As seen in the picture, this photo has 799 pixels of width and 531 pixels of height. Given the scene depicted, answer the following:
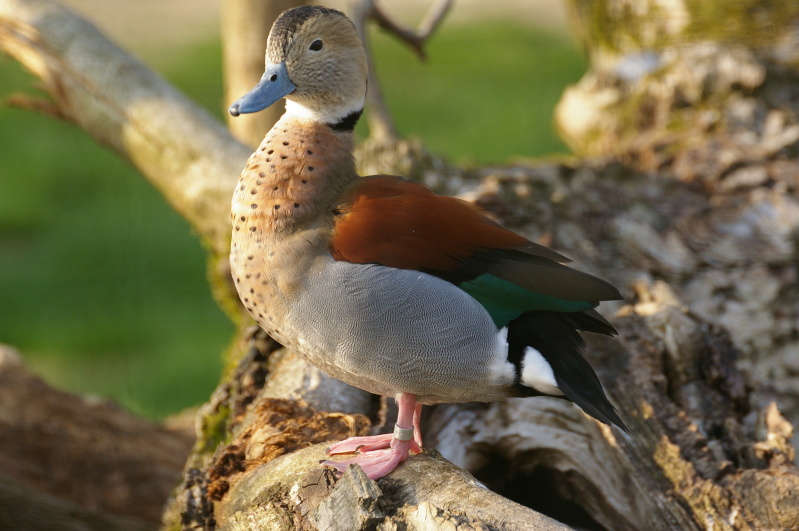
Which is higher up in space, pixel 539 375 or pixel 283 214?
pixel 283 214

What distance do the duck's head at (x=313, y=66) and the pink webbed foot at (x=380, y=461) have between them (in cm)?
86

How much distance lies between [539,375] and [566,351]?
11cm

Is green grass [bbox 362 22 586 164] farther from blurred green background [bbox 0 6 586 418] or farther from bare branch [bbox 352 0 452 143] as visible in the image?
bare branch [bbox 352 0 452 143]

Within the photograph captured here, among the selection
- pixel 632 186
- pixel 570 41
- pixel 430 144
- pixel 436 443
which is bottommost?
pixel 436 443

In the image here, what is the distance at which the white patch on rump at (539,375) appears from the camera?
202cm

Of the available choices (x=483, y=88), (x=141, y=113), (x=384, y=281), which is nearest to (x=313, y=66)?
(x=384, y=281)

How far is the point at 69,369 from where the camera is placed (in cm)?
573

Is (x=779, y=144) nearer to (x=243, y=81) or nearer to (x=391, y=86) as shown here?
(x=243, y=81)

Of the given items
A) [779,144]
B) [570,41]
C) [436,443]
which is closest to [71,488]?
[436,443]

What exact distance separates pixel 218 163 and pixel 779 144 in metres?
2.48

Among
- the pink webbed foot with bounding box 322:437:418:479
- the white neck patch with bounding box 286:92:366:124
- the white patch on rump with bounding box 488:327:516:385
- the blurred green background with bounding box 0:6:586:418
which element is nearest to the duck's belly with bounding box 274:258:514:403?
the white patch on rump with bounding box 488:327:516:385

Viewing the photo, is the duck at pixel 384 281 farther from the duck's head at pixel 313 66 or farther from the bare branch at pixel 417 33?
the bare branch at pixel 417 33

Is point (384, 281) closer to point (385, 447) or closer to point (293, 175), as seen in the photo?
point (293, 175)

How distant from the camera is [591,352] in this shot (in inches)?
104
